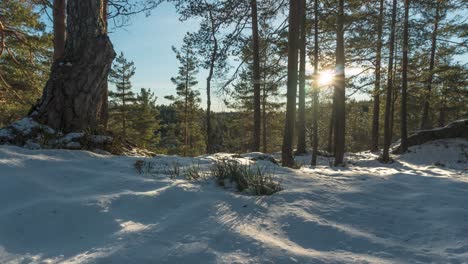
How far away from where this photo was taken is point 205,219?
2197mm

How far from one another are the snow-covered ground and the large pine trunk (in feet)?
3.27

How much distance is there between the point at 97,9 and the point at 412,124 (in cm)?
3306

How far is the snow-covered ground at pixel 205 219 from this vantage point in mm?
1721

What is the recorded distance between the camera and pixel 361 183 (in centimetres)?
359

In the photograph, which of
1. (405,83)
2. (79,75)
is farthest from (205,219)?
(405,83)

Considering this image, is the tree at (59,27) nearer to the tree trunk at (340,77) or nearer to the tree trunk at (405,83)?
the tree trunk at (340,77)

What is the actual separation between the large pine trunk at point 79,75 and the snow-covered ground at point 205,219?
100 centimetres

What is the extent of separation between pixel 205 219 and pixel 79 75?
339cm

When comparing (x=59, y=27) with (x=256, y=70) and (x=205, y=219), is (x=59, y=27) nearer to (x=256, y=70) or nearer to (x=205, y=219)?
(x=205, y=219)

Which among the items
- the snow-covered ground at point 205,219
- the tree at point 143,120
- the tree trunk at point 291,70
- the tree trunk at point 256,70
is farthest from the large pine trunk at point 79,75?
the tree at point 143,120

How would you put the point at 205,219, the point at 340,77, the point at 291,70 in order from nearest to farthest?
the point at 205,219
the point at 291,70
the point at 340,77

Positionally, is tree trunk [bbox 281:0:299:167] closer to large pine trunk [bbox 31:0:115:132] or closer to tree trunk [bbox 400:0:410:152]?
large pine trunk [bbox 31:0:115:132]

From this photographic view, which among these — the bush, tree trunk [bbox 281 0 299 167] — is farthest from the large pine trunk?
tree trunk [bbox 281 0 299 167]

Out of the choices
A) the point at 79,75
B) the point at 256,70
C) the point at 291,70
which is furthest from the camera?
the point at 256,70
